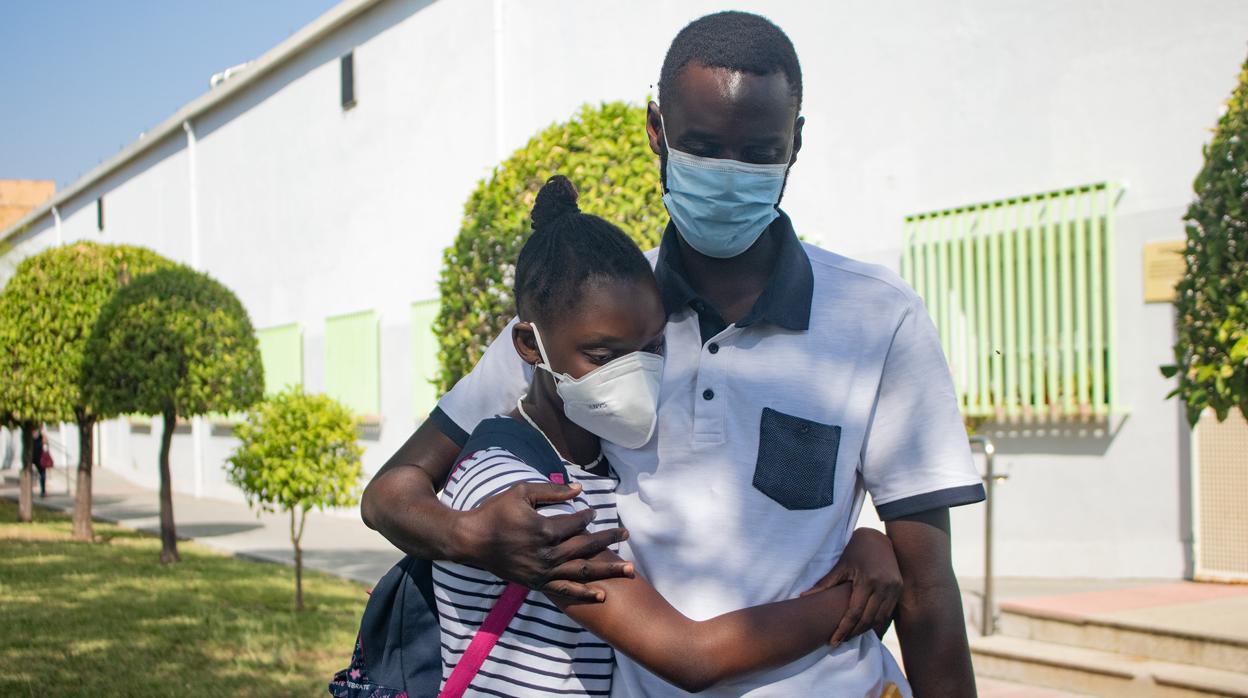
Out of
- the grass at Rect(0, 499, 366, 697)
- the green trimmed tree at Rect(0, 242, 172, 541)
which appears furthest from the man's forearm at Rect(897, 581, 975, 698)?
the green trimmed tree at Rect(0, 242, 172, 541)

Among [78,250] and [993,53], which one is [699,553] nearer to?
[993,53]

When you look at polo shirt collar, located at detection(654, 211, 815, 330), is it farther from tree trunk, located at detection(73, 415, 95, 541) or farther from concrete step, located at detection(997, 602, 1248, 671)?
tree trunk, located at detection(73, 415, 95, 541)

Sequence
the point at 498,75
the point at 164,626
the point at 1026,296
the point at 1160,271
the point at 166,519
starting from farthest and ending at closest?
the point at 498,75 < the point at 166,519 < the point at 1026,296 < the point at 1160,271 < the point at 164,626

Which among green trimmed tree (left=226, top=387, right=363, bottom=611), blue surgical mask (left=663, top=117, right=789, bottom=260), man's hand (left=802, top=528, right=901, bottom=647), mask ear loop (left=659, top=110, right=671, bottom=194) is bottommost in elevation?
green trimmed tree (left=226, top=387, right=363, bottom=611)

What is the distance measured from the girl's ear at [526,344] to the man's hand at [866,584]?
22.2 inches

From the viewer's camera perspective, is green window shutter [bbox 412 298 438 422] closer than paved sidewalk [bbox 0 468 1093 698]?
No

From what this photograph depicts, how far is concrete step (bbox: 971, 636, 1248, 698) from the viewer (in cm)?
596

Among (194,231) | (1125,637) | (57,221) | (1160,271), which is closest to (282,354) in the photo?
(194,231)

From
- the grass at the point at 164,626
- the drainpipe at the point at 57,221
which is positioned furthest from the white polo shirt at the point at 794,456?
the drainpipe at the point at 57,221

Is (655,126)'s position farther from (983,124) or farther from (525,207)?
(983,124)

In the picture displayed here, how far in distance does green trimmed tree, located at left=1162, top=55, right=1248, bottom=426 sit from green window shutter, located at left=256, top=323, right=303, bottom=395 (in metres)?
16.1

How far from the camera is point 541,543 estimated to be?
161 cm

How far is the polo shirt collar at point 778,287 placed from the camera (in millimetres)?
1766

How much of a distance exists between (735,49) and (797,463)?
619 millimetres
